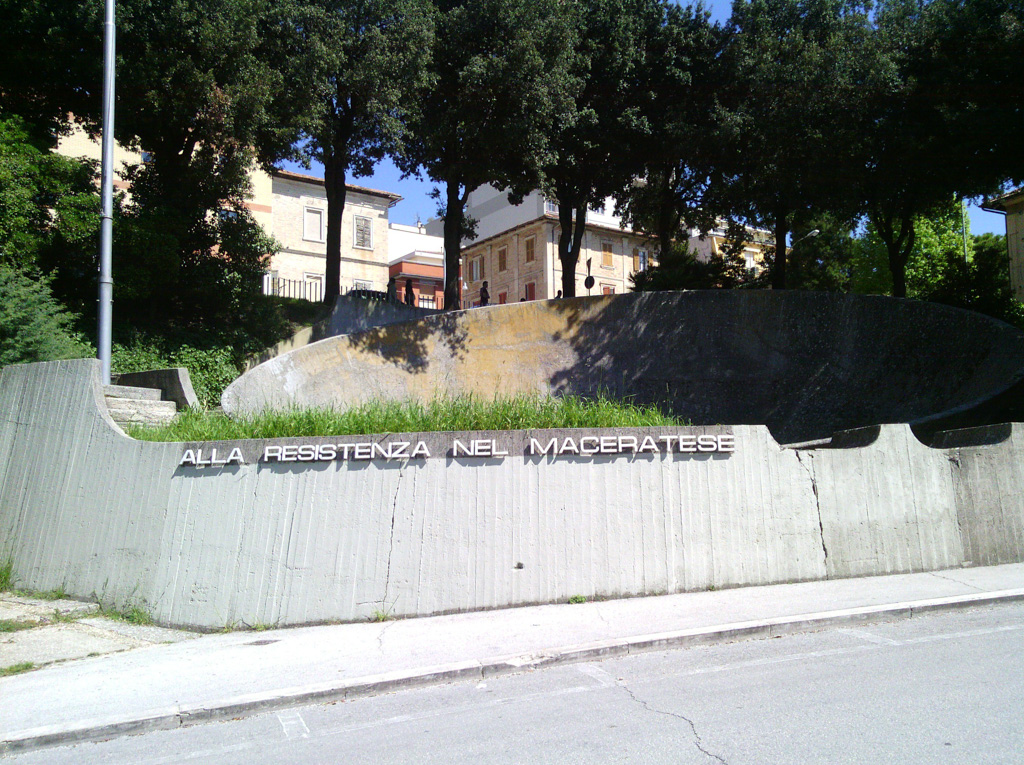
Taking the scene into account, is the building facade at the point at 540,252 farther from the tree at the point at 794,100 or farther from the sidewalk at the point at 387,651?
the sidewalk at the point at 387,651

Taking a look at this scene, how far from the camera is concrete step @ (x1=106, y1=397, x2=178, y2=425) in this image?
994cm

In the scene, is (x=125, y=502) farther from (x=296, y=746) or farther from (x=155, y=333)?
(x=155, y=333)

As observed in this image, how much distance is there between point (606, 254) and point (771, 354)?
32425mm

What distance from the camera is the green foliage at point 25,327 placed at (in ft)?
38.9

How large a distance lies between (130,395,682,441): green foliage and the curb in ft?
8.92

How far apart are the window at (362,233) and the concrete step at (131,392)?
33.3 m

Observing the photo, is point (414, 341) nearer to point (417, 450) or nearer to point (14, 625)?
point (417, 450)

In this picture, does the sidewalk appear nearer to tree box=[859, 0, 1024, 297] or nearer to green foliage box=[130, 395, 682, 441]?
green foliage box=[130, 395, 682, 441]

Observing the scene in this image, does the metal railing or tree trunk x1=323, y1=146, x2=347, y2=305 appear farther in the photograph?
the metal railing

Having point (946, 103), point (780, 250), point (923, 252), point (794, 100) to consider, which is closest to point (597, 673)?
point (946, 103)

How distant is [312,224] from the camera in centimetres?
4244

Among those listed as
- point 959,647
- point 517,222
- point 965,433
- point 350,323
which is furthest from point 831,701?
point 517,222

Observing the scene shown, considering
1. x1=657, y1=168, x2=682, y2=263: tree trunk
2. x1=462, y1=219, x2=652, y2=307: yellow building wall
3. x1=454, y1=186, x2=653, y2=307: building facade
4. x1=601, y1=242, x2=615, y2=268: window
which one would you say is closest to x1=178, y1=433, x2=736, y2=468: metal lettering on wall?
x1=657, y1=168, x2=682, y2=263: tree trunk

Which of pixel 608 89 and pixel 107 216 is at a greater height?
pixel 608 89
